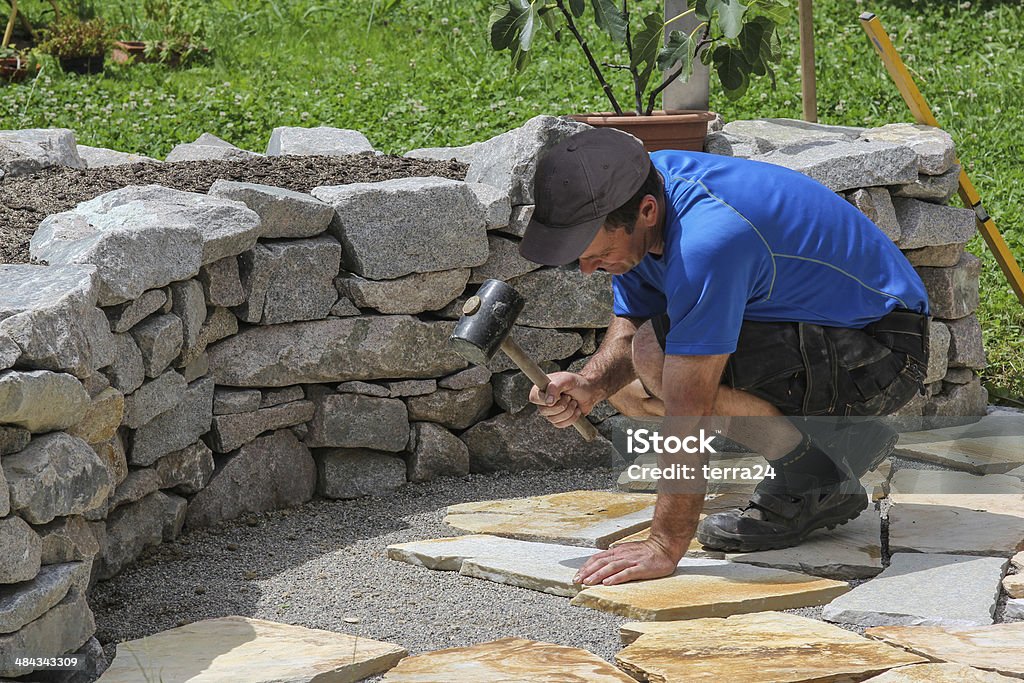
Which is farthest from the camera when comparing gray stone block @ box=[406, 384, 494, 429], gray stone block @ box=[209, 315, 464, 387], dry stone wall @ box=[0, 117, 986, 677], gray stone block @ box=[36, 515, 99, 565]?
gray stone block @ box=[406, 384, 494, 429]

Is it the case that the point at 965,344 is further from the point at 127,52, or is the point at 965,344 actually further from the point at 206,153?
the point at 127,52

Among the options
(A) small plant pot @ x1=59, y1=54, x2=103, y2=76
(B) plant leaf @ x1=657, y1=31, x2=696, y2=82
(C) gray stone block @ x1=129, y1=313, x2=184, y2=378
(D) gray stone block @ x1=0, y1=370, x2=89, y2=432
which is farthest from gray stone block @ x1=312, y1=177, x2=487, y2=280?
(A) small plant pot @ x1=59, y1=54, x2=103, y2=76

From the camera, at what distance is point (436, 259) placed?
4383 mm

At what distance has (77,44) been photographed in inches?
324

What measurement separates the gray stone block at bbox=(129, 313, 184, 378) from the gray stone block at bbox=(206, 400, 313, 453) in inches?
15.3

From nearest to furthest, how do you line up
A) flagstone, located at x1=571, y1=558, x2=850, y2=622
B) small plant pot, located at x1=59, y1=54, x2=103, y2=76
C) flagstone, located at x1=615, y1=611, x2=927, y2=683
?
1. flagstone, located at x1=615, y1=611, x2=927, y2=683
2. flagstone, located at x1=571, y1=558, x2=850, y2=622
3. small plant pot, located at x1=59, y1=54, x2=103, y2=76

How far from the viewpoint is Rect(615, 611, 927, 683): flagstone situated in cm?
271

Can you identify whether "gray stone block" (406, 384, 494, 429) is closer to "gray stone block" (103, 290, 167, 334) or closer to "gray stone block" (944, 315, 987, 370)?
"gray stone block" (103, 290, 167, 334)

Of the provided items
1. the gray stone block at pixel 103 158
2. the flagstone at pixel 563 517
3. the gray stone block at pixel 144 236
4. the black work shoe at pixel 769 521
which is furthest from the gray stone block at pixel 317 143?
the black work shoe at pixel 769 521

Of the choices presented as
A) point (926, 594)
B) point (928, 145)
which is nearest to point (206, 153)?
point (928, 145)

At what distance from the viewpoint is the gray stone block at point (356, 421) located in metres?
4.40

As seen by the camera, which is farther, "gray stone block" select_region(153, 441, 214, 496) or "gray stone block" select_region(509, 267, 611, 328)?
"gray stone block" select_region(509, 267, 611, 328)

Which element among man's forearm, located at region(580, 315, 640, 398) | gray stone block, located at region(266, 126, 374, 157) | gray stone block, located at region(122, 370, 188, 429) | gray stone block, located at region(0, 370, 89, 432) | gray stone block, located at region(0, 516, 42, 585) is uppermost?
gray stone block, located at region(266, 126, 374, 157)

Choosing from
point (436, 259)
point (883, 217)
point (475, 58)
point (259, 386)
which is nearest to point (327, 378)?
point (259, 386)
